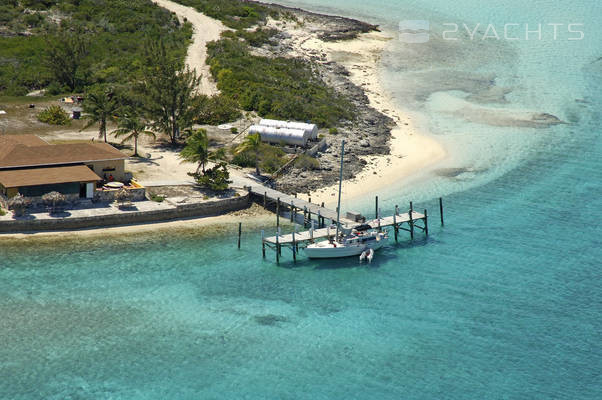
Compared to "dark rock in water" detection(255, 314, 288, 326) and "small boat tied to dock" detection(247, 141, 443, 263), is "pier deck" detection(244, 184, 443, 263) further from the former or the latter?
"dark rock in water" detection(255, 314, 288, 326)

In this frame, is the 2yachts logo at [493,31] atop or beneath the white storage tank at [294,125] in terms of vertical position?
atop

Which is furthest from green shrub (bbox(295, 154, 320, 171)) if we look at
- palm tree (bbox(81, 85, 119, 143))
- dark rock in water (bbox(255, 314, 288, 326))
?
dark rock in water (bbox(255, 314, 288, 326))

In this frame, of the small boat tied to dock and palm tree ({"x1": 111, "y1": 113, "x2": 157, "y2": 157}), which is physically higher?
palm tree ({"x1": 111, "y1": 113, "x2": 157, "y2": 157})

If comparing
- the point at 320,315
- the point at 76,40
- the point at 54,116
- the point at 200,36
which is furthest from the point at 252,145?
the point at 200,36

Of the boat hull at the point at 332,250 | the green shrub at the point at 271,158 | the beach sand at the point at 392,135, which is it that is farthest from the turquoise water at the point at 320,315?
the green shrub at the point at 271,158

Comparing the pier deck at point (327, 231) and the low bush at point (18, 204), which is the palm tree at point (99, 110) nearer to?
the low bush at point (18, 204)
